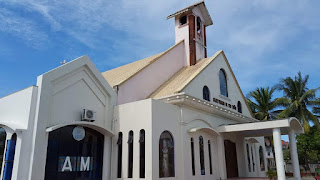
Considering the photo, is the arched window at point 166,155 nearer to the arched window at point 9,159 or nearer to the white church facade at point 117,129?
the white church facade at point 117,129

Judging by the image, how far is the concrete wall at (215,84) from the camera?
15.5m

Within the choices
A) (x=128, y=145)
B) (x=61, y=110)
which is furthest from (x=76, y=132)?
(x=128, y=145)

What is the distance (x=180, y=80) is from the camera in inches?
664

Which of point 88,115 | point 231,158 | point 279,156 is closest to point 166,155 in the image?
point 88,115

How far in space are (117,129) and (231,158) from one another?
848 cm

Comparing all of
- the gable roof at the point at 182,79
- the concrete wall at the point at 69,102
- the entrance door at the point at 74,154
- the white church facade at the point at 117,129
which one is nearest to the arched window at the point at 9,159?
the white church facade at the point at 117,129

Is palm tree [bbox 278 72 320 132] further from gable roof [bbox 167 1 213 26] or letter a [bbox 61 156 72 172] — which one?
letter a [bbox 61 156 72 172]

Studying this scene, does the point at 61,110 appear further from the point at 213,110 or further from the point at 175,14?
the point at 175,14

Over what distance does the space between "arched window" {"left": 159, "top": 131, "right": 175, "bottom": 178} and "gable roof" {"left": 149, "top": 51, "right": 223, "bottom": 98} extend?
8.36 ft

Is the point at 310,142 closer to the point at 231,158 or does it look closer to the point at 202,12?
the point at 231,158

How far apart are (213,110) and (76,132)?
7925 millimetres

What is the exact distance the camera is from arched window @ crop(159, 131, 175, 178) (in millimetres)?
12094

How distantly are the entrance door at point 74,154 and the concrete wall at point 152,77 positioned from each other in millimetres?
2645

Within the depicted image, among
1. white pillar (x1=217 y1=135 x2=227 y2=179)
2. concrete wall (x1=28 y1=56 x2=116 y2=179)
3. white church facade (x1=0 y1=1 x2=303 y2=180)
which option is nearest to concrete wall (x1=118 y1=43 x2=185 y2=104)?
white church facade (x1=0 y1=1 x2=303 y2=180)
